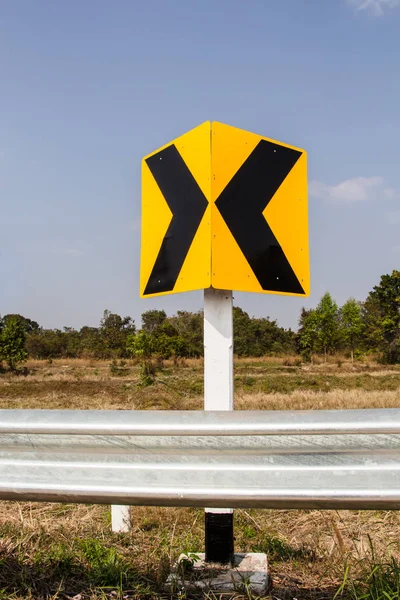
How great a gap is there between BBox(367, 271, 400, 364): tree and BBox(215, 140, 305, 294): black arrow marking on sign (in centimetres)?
4319

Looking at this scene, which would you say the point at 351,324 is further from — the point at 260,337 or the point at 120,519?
the point at 120,519

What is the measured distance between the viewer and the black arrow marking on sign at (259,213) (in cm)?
269

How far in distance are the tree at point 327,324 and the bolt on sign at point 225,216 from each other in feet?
133

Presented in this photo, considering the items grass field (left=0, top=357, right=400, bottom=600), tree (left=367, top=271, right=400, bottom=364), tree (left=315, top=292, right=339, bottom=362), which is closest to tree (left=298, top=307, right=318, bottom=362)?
tree (left=315, top=292, right=339, bottom=362)

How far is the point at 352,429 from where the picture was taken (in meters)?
1.66

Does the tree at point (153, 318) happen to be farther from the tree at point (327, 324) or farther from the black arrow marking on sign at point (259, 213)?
the black arrow marking on sign at point (259, 213)

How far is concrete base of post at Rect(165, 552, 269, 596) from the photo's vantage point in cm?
223

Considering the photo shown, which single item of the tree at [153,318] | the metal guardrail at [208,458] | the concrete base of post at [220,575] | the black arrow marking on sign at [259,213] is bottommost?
the concrete base of post at [220,575]

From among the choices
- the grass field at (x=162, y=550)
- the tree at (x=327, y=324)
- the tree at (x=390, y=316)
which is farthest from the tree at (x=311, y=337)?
the grass field at (x=162, y=550)

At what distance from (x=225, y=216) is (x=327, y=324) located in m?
42.0

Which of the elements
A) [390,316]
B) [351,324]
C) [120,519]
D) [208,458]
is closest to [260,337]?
[351,324]

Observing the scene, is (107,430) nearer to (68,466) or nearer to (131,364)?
(68,466)

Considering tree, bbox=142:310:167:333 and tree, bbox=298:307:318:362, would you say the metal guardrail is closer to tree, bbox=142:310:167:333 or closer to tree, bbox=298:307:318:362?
tree, bbox=298:307:318:362

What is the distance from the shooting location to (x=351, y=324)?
153 feet
